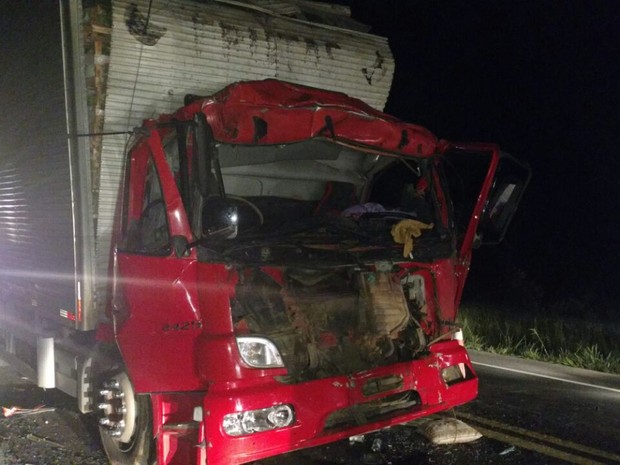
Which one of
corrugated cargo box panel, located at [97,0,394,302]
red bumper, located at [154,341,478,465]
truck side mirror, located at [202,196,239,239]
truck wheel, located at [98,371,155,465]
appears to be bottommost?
truck wheel, located at [98,371,155,465]

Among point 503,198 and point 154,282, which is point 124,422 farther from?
point 503,198

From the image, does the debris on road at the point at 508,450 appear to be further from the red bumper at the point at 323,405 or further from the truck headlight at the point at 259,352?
the truck headlight at the point at 259,352

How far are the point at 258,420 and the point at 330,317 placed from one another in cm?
101

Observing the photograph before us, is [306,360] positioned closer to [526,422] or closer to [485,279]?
[526,422]

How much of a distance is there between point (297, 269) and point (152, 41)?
207cm

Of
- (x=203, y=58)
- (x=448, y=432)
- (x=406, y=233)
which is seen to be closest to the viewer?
(x=406, y=233)

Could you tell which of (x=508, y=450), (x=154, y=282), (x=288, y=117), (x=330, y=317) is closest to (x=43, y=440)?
(x=154, y=282)

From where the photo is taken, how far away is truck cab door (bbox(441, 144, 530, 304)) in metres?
5.05

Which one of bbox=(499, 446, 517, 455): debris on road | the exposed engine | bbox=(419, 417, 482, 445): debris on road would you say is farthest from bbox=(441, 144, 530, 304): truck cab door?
bbox=(499, 446, 517, 455): debris on road

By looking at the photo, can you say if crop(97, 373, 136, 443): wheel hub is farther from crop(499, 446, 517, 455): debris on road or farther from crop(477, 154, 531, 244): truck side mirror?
crop(477, 154, 531, 244): truck side mirror

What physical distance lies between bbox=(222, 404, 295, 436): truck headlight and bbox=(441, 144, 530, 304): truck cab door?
1778mm

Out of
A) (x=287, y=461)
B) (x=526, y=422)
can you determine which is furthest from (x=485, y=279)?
(x=287, y=461)

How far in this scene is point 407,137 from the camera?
15.9ft

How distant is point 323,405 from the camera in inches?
159
